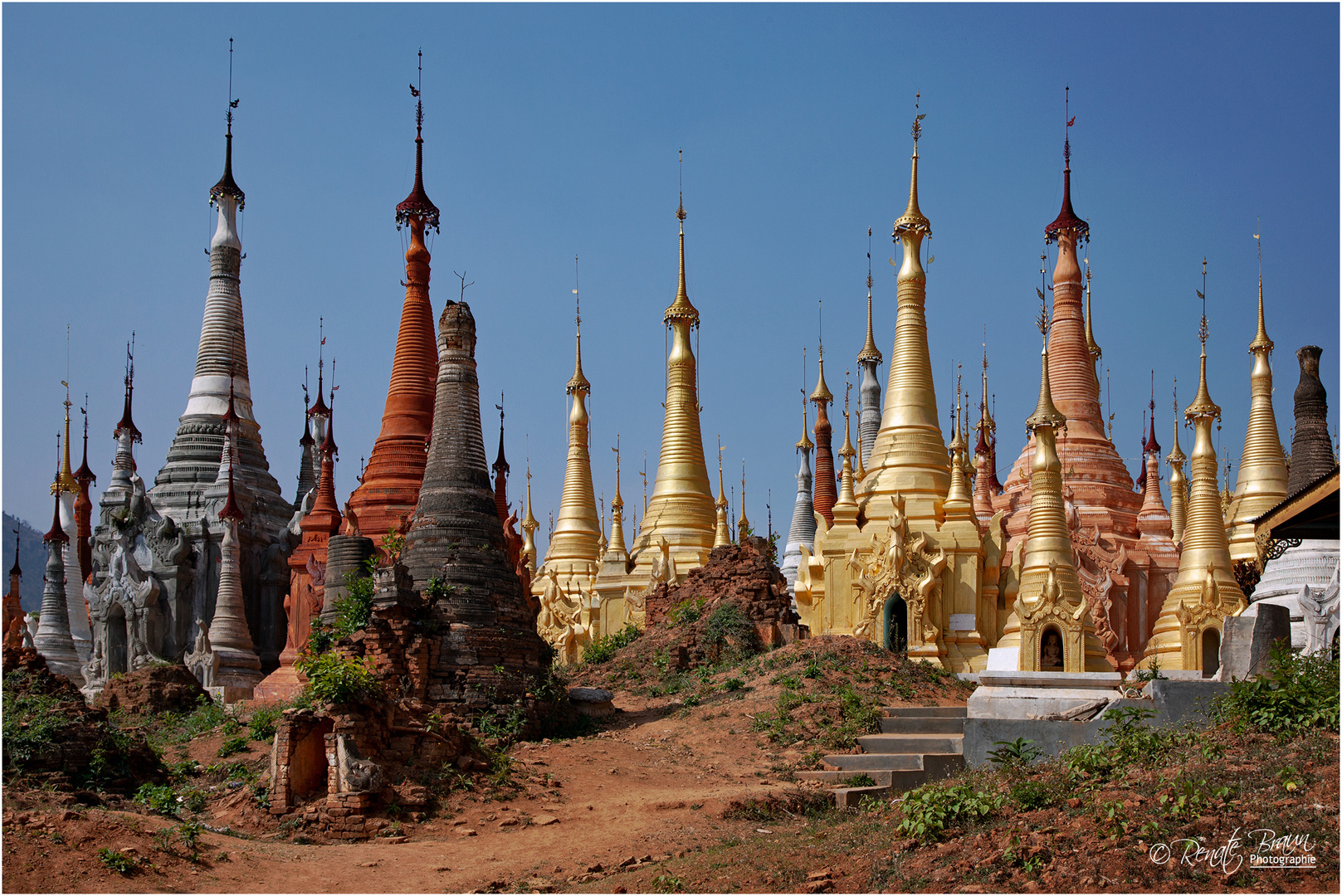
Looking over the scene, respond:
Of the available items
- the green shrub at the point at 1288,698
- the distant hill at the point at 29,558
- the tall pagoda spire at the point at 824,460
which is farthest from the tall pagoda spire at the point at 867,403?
the distant hill at the point at 29,558

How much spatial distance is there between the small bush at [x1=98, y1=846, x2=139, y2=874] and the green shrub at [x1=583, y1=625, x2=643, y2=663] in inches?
666

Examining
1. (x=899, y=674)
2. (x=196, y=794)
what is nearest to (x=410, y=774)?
(x=196, y=794)

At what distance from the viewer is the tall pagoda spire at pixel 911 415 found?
3033 centimetres

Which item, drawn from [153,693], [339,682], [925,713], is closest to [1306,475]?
[925,713]

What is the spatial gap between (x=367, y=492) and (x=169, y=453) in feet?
39.9

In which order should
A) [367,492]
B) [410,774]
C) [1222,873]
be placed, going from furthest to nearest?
[367,492] < [410,774] < [1222,873]

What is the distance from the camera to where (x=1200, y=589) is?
92.0 feet

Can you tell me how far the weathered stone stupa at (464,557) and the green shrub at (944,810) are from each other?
10.3m

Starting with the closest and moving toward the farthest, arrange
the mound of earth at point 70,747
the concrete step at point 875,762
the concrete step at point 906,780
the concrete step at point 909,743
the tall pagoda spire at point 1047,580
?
the mound of earth at point 70,747 < the concrete step at point 906,780 < the concrete step at point 875,762 < the concrete step at point 909,743 < the tall pagoda spire at point 1047,580

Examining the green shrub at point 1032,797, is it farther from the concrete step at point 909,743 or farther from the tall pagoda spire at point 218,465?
the tall pagoda spire at point 218,465

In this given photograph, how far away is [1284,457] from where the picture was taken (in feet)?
107

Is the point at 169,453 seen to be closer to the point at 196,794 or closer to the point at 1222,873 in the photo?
the point at 196,794

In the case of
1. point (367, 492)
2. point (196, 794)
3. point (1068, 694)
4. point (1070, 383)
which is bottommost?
point (196, 794)

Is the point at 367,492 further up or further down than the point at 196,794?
further up
